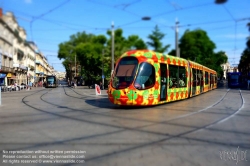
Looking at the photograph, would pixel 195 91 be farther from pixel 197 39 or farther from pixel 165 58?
pixel 165 58

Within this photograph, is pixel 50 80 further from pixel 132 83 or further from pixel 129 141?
pixel 129 141

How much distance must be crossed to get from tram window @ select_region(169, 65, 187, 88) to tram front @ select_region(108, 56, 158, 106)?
7.51ft

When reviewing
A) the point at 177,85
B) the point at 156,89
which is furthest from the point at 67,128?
the point at 177,85

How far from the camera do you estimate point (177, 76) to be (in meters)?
15.9

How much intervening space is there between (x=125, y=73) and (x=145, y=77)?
38.0 inches

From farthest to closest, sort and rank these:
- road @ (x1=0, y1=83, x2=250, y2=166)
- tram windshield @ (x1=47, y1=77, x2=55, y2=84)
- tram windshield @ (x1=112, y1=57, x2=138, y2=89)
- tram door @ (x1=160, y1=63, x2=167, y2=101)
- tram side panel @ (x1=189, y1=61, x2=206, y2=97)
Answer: tram windshield @ (x1=47, y1=77, x2=55, y2=84) → tram side panel @ (x1=189, y1=61, x2=206, y2=97) → tram door @ (x1=160, y1=63, x2=167, y2=101) → tram windshield @ (x1=112, y1=57, x2=138, y2=89) → road @ (x1=0, y1=83, x2=250, y2=166)

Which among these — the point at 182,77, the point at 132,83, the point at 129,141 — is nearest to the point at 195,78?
the point at 182,77

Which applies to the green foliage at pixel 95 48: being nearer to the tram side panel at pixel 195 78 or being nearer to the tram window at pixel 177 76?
the tram side panel at pixel 195 78

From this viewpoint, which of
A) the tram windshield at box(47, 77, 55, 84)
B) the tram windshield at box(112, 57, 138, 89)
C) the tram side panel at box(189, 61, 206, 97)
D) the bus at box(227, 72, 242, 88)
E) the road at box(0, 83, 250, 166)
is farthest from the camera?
the tram windshield at box(47, 77, 55, 84)

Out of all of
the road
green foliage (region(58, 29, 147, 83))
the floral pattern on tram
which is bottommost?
the road

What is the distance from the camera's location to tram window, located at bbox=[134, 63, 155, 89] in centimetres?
1244

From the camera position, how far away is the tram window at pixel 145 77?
40.8ft

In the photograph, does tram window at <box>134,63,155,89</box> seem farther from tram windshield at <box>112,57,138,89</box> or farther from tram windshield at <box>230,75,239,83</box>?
tram windshield at <box>230,75,239,83</box>

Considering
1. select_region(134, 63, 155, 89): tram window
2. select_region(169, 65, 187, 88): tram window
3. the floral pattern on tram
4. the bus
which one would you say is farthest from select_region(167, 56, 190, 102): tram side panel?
the bus
